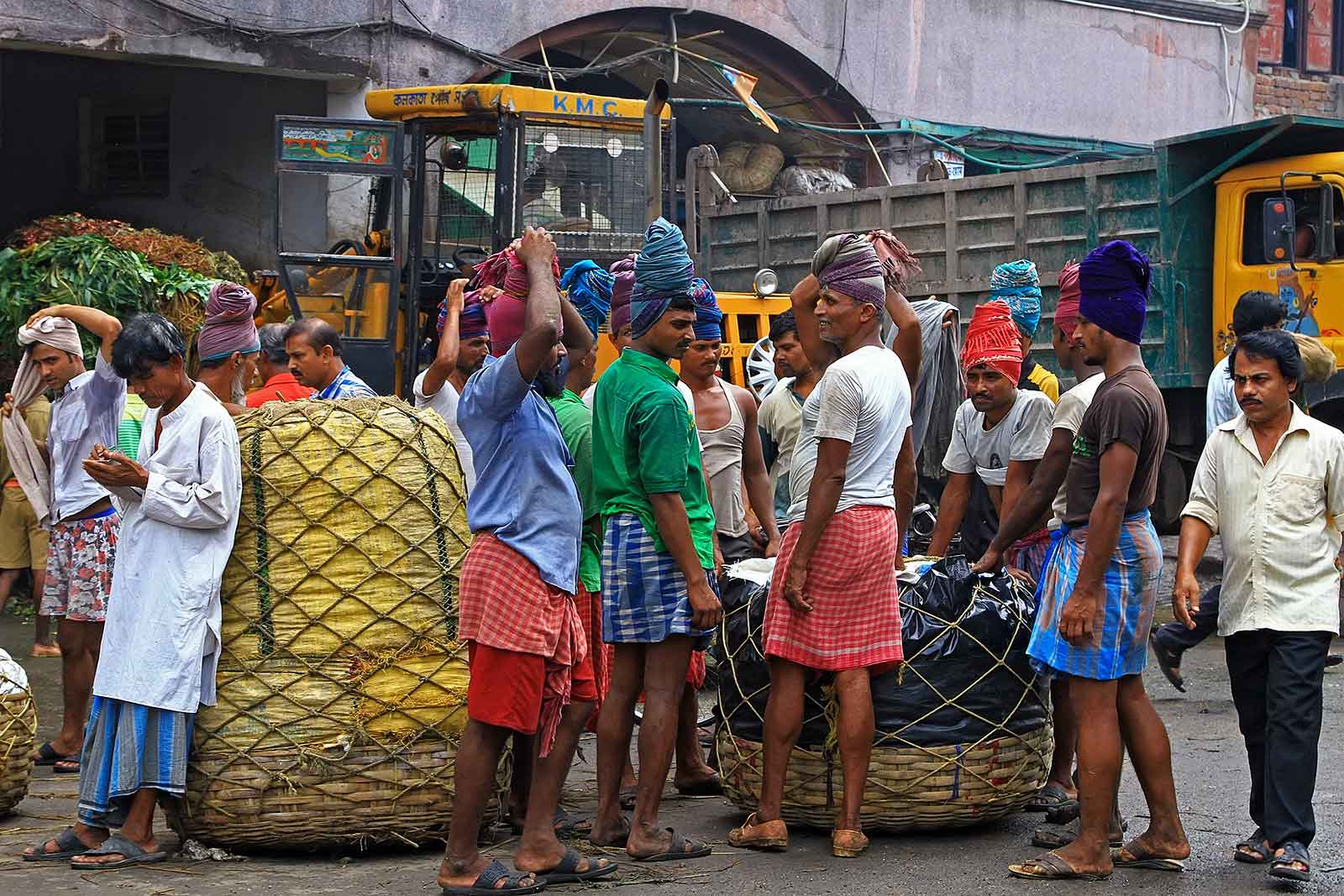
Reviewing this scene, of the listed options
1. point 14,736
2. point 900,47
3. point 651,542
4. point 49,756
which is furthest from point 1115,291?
point 900,47

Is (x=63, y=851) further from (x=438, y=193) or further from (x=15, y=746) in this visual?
(x=438, y=193)

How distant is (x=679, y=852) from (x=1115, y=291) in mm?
2155

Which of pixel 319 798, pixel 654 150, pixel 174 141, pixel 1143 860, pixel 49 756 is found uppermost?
pixel 174 141

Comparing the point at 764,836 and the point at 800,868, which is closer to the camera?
the point at 800,868

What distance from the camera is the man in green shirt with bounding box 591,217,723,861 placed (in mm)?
5004

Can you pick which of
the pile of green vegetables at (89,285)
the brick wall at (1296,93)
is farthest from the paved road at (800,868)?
the brick wall at (1296,93)

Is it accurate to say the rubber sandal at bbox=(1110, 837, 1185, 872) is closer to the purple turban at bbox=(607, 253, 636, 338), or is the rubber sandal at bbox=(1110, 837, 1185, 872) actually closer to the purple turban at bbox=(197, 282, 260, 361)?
the purple turban at bbox=(607, 253, 636, 338)

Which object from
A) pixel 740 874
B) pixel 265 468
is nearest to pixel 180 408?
pixel 265 468

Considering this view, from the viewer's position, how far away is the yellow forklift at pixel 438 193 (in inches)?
425

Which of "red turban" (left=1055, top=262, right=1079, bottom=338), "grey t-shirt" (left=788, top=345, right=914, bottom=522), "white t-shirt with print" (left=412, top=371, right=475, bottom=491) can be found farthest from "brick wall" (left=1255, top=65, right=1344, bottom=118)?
"grey t-shirt" (left=788, top=345, right=914, bottom=522)

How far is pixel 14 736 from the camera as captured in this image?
5.66 meters

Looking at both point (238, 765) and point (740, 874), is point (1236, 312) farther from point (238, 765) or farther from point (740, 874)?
point (238, 765)

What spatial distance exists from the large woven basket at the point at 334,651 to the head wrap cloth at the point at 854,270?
143 centimetres

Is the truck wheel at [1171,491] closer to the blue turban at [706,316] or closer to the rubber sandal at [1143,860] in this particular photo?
the blue turban at [706,316]
